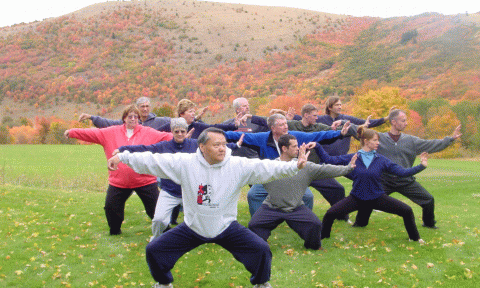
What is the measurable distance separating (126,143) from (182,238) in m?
3.73

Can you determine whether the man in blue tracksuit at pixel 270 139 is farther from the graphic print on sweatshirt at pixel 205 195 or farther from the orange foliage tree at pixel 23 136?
the orange foliage tree at pixel 23 136

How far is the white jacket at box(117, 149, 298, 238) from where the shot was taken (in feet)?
20.6

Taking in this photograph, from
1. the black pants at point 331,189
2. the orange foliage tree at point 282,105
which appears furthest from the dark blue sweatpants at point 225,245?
the orange foliage tree at point 282,105

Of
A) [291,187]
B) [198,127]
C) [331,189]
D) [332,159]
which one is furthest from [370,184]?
[198,127]

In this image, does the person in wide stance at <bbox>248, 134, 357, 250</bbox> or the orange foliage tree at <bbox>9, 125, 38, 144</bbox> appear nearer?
the person in wide stance at <bbox>248, 134, 357, 250</bbox>

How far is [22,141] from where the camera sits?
229ft

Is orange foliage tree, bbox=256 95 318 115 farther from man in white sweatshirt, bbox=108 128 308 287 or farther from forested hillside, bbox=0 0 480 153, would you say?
man in white sweatshirt, bbox=108 128 308 287

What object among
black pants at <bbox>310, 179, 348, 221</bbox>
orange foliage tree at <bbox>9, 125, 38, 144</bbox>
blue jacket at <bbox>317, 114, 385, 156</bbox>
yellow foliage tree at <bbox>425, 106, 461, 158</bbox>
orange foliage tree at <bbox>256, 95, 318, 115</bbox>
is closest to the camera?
black pants at <bbox>310, 179, 348, 221</bbox>

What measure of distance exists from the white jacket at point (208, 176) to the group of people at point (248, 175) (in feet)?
0.04

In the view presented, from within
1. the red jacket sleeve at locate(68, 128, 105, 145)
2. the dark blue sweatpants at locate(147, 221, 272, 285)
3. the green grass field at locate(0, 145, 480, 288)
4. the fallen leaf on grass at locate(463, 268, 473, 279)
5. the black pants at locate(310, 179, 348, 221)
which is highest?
the red jacket sleeve at locate(68, 128, 105, 145)

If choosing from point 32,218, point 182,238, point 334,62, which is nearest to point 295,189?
point 182,238

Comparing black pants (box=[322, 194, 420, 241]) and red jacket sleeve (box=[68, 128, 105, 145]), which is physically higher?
red jacket sleeve (box=[68, 128, 105, 145])

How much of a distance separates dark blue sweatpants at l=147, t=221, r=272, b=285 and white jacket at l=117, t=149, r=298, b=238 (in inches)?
4.6

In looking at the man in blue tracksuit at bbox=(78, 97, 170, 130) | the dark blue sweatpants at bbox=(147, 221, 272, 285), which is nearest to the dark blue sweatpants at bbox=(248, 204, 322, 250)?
the dark blue sweatpants at bbox=(147, 221, 272, 285)
